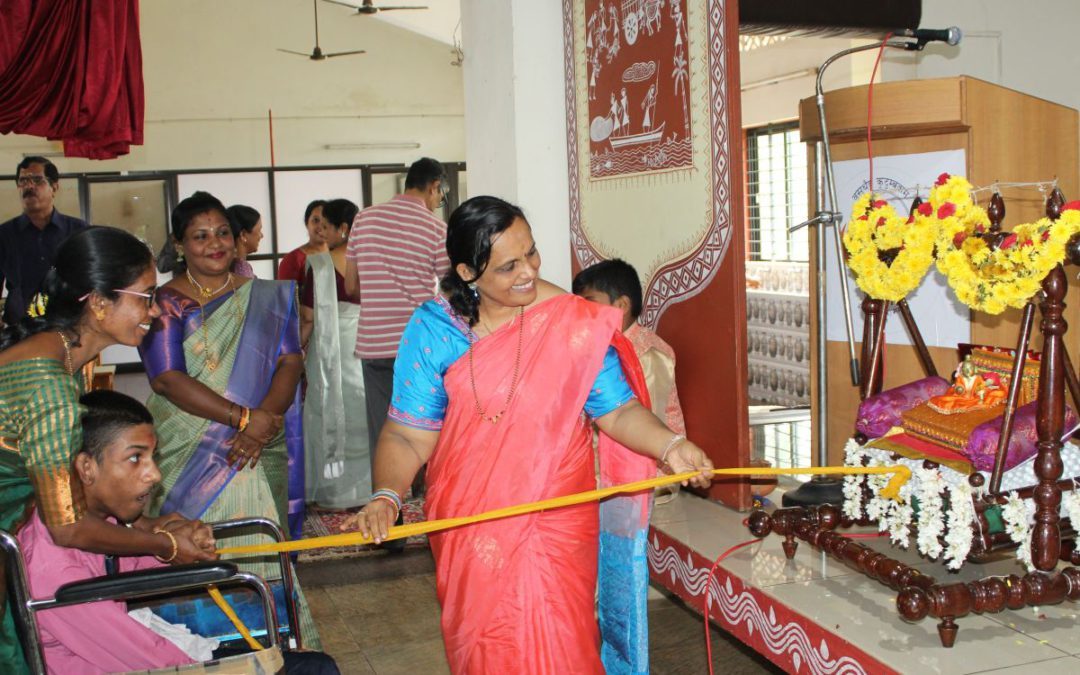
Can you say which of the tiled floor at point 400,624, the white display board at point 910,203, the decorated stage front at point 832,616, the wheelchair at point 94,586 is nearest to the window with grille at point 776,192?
the white display board at point 910,203

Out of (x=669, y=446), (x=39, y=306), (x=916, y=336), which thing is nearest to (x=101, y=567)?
(x=39, y=306)

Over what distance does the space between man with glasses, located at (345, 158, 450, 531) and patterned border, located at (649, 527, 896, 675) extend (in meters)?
1.84

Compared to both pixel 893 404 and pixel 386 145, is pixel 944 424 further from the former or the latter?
pixel 386 145

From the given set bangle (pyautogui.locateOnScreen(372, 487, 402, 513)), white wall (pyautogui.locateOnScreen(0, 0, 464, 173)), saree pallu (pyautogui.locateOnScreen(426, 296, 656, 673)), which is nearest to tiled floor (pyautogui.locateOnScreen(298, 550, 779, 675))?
saree pallu (pyautogui.locateOnScreen(426, 296, 656, 673))

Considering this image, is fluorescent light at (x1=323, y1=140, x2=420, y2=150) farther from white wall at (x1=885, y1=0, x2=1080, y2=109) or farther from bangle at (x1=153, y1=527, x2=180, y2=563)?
bangle at (x1=153, y1=527, x2=180, y2=563)

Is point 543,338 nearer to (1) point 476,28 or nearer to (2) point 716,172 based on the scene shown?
(2) point 716,172

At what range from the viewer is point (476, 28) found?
18.0ft

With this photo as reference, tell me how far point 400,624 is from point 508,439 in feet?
6.24

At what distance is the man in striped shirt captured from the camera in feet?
17.0

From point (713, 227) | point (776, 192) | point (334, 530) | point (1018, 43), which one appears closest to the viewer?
point (713, 227)

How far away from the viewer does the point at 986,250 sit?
104 inches

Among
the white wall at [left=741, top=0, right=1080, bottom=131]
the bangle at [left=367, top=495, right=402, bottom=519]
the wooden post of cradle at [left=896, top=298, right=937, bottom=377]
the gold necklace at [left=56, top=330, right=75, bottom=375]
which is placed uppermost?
the white wall at [left=741, top=0, right=1080, bottom=131]

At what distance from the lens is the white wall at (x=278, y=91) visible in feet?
47.0

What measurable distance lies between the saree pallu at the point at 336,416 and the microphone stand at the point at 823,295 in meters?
2.92
